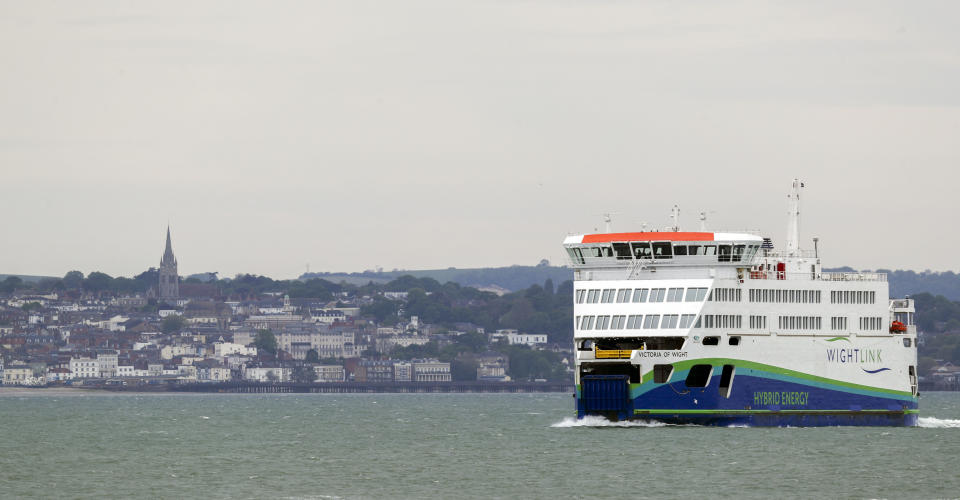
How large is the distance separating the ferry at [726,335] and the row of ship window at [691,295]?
0.06m

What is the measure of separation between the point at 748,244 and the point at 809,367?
653 cm

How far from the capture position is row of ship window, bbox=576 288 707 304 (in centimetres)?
7888

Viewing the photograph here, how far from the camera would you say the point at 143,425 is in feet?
397

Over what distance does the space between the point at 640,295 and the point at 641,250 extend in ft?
10.1

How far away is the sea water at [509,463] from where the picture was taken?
60.1m

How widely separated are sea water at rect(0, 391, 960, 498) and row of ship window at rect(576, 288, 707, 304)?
18.1 ft

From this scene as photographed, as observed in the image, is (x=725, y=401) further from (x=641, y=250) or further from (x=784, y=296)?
(x=641, y=250)

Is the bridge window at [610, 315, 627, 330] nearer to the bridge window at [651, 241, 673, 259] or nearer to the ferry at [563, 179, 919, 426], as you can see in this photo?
the ferry at [563, 179, 919, 426]

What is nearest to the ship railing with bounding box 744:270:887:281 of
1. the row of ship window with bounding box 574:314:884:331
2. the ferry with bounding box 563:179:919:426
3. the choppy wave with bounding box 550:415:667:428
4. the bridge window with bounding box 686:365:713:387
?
the ferry with bounding box 563:179:919:426

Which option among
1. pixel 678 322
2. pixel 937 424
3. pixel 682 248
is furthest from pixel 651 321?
pixel 937 424

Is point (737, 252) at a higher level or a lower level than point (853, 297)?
higher

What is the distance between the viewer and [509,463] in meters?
70.3

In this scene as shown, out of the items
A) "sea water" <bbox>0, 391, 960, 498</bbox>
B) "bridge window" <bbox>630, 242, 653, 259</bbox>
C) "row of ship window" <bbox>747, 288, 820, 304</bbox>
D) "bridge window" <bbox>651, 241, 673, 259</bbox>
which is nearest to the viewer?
"sea water" <bbox>0, 391, 960, 498</bbox>

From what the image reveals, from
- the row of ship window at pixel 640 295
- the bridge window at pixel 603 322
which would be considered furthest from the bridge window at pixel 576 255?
the bridge window at pixel 603 322
